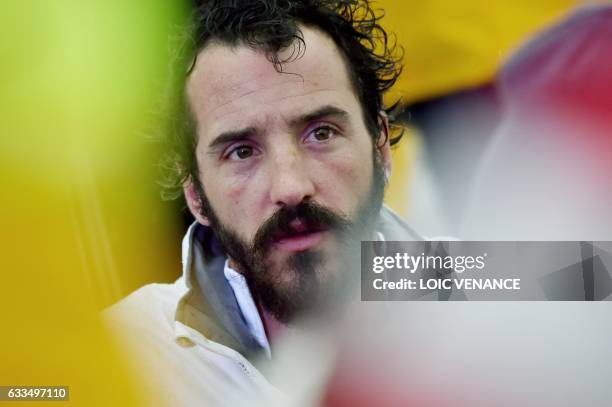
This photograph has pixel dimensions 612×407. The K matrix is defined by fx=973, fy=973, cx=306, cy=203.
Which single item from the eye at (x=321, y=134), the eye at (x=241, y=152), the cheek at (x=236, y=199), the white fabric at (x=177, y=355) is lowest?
the white fabric at (x=177, y=355)

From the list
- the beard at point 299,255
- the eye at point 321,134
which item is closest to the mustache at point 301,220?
the beard at point 299,255

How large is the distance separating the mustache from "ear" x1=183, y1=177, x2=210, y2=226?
123mm

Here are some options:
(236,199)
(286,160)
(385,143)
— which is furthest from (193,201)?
(385,143)

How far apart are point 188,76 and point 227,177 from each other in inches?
7.2

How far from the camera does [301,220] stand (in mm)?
1529

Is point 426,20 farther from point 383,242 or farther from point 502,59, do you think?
point 383,242

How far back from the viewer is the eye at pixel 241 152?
1.55m

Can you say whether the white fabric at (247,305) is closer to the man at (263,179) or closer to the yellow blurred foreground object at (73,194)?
the man at (263,179)

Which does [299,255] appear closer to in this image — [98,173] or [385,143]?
[385,143]

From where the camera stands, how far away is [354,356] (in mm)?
1625

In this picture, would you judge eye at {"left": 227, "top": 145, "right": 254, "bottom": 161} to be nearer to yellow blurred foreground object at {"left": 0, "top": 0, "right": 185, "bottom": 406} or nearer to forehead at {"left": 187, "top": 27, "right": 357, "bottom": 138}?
forehead at {"left": 187, "top": 27, "right": 357, "bottom": 138}

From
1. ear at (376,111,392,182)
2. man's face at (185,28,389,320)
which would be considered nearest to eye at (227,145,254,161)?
man's face at (185,28,389,320)

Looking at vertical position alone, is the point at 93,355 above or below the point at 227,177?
below

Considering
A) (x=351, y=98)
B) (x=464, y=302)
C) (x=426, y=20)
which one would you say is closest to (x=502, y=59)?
(x=426, y=20)
